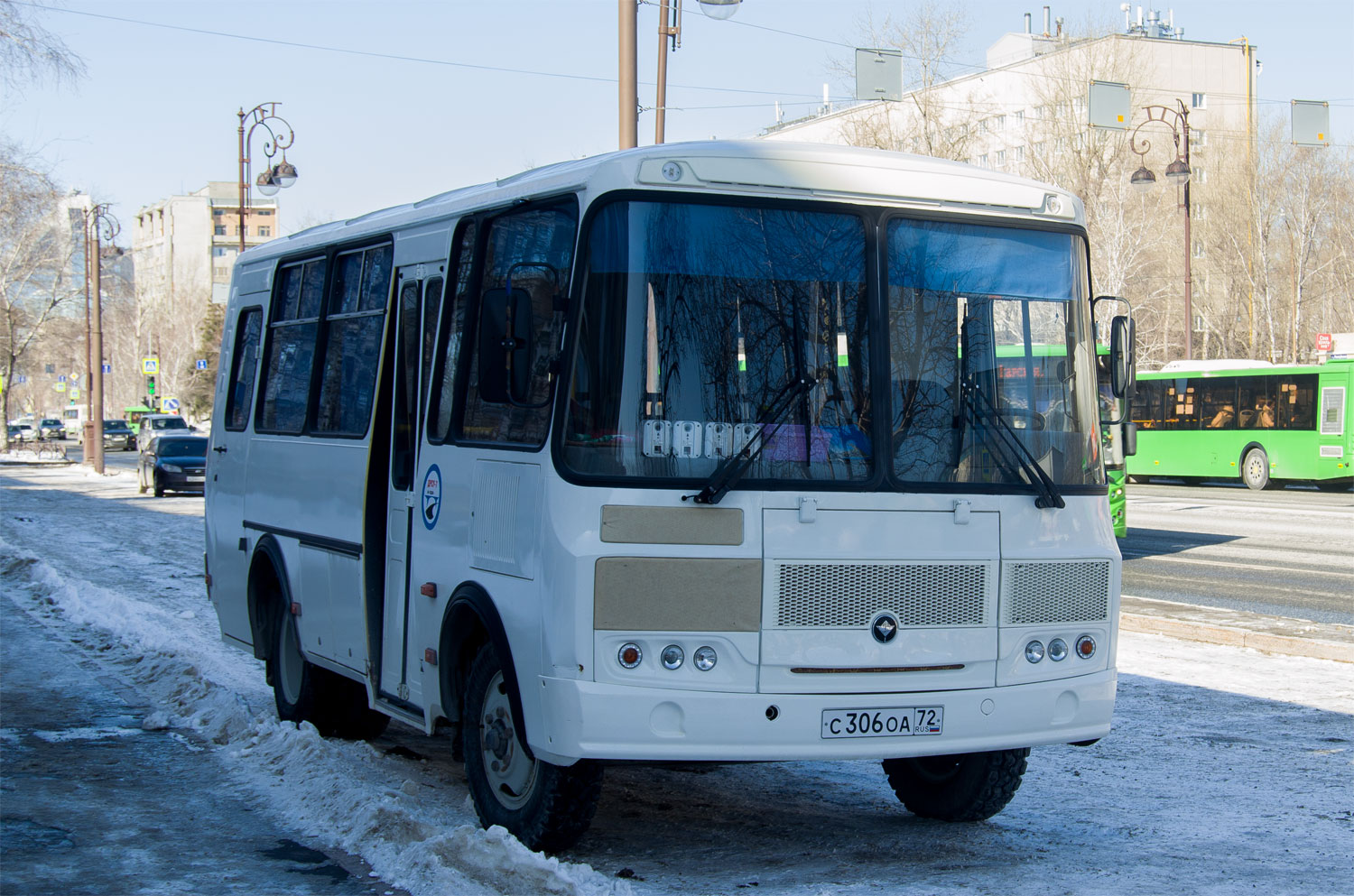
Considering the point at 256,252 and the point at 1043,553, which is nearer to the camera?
the point at 1043,553

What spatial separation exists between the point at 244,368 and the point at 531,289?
4687 millimetres

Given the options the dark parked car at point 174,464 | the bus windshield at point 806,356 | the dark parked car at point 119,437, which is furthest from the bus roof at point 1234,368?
the dark parked car at point 119,437

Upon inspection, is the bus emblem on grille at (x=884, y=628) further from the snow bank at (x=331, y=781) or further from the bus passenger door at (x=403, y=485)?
the bus passenger door at (x=403, y=485)

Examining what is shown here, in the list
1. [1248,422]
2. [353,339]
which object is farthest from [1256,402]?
[353,339]

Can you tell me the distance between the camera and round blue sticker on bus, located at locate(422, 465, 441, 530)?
7.07 meters

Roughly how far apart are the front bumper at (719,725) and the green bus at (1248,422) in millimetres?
31499

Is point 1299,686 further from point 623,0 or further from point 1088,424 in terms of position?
point 623,0

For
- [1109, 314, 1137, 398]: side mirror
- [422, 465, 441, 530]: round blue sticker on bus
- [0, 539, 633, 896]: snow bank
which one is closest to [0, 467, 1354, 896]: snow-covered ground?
[0, 539, 633, 896]: snow bank

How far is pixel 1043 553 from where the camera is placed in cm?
629

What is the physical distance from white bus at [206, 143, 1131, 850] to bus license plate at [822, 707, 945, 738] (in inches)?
0.4

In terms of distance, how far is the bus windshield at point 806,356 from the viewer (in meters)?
5.84

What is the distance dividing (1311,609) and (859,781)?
856cm

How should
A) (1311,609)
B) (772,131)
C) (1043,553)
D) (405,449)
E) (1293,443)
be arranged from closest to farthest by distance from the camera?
(1043,553) → (405,449) → (1311,609) → (1293,443) → (772,131)

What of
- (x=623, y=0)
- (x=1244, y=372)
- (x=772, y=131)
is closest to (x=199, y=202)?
(x=772, y=131)
